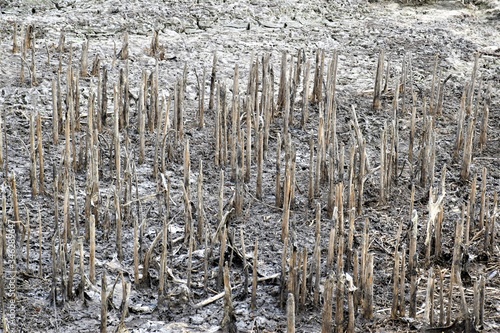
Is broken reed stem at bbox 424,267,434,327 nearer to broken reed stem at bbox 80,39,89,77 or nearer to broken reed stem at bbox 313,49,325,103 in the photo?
Result: broken reed stem at bbox 313,49,325,103

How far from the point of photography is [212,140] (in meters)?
6.32

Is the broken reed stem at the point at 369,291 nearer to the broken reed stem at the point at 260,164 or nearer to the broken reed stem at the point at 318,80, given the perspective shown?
the broken reed stem at the point at 260,164

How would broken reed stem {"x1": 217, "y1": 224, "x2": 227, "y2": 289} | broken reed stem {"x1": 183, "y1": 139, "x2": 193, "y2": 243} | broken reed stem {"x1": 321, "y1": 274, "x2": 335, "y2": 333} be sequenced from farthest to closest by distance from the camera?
broken reed stem {"x1": 183, "y1": 139, "x2": 193, "y2": 243} < broken reed stem {"x1": 217, "y1": 224, "x2": 227, "y2": 289} < broken reed stem {"x1": 321, "y1": 274, "x2": 335, "y2": 333}

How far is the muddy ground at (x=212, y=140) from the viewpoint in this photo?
172 inches

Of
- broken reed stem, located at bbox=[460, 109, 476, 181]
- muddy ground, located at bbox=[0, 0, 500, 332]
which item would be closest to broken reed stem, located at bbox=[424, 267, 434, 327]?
muddy ground, located at bbox=[0, 0, 500, 332]

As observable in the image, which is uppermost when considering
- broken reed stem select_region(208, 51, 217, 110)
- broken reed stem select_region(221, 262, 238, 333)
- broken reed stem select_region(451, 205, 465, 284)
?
broken reed stem select_region(208, 51, 217, 110)

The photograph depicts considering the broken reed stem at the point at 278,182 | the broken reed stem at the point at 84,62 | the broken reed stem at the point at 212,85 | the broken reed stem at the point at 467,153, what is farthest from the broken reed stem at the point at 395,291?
the broken reed stem at the point at 84,62

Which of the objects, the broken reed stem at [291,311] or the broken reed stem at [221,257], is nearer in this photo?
the broken reed stem at [291,311]

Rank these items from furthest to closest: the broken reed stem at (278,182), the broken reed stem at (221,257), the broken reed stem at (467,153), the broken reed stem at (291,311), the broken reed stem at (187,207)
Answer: the broken reed stem at (467,153) → the broken reed stem at (278,182) → the broken reed stem at (187,207) → the broken reed stem at (221,257) → the broken reed stem at (291,311)

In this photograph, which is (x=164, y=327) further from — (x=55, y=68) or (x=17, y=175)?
(x=55, y=68)

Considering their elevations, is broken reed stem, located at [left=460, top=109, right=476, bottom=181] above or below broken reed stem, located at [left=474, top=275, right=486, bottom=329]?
above

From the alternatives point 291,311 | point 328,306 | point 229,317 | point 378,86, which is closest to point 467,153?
point 378,86

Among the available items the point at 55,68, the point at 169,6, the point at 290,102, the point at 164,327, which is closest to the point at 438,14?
the point at 169,6

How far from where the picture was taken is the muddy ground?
4367mm
